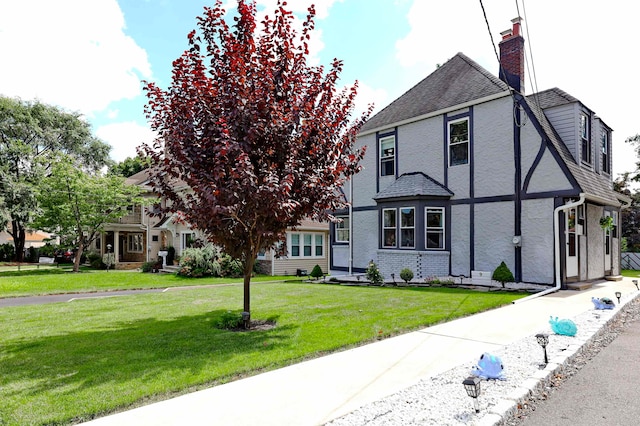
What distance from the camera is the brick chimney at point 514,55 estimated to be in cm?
1481

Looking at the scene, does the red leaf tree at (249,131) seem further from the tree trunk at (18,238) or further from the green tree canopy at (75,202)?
the tree trunk at (18,238)

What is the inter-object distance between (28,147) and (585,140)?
Answer: 119 feet

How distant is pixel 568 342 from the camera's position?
6.11m

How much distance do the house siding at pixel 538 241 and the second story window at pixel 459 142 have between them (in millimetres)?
3001

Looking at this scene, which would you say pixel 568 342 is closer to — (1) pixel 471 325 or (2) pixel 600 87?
(1) pixel 471 325

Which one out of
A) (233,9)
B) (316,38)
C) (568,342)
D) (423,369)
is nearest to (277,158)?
(316,38)

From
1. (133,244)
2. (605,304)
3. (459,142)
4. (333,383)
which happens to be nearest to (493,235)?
(459,142)

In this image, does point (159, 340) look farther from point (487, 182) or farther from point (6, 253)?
point (6, 253)

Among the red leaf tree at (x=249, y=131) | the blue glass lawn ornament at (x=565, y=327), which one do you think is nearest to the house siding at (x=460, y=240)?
the blue glass lawn ornament at (x=565, y=327)

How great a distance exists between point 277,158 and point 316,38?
2.55 meters

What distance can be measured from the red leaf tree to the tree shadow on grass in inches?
53.7

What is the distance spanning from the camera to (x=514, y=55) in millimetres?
15070

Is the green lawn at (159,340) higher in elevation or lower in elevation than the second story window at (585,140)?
lower

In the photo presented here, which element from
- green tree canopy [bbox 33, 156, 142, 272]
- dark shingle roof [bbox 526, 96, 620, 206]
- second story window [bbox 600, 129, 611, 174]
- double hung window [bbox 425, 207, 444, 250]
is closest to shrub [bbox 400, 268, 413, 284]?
double hung window [bbox 425, 207, 444, 250]
